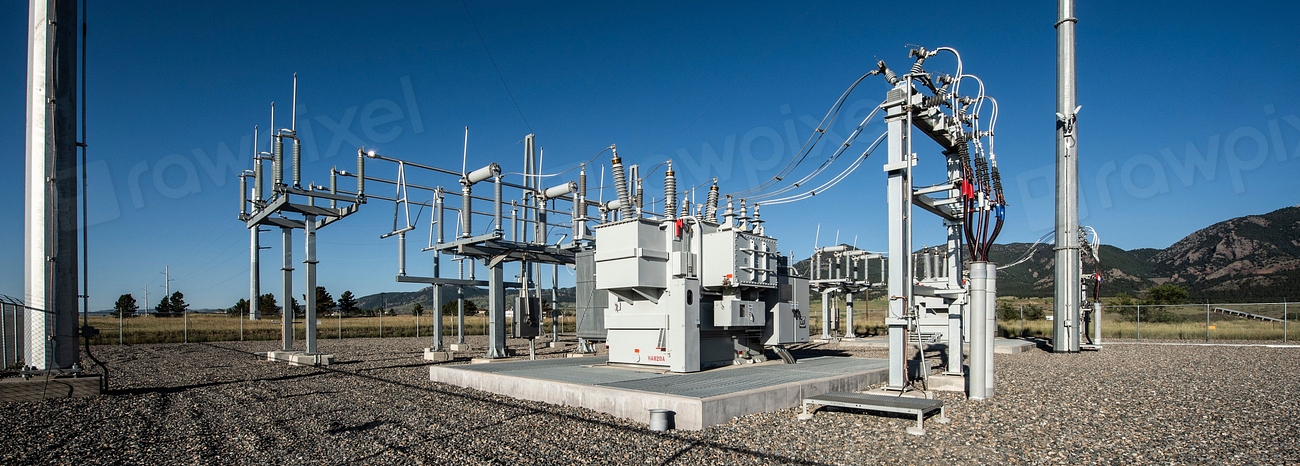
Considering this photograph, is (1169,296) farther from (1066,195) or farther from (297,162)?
(297,162)

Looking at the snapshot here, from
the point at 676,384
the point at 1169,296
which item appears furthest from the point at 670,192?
the point at 1169,296

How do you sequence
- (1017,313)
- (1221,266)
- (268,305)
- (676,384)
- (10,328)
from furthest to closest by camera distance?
1. (1221,266)
2. (268,305)
3. (1017,313)
4. (10,328)
5. (676,384)

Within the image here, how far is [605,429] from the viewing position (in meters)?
8.67

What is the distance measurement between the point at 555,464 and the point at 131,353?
987 inches

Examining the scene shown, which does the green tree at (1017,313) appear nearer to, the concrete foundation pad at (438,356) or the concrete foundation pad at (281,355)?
the concrete foundation pad at (438,356)

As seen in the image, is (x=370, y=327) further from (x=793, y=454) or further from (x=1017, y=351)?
(x=793, y=454)

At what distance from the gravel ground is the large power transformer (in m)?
3.11

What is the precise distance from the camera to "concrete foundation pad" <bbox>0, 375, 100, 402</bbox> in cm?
1112

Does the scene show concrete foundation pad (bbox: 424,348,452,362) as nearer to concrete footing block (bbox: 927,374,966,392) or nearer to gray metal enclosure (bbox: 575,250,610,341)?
gray metal enclosure (bbox: 575,250,610,341)

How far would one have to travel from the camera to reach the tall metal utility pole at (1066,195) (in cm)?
2148

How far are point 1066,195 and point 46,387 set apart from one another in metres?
25.5

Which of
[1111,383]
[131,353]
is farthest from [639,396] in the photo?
[131,353]

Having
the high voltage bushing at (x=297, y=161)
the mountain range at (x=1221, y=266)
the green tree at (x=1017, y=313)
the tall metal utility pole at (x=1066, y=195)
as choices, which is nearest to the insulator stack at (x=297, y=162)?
the high voltage bushing at (x=297, y=161)

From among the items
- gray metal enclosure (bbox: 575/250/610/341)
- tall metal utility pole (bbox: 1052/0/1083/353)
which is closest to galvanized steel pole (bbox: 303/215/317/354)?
gray metal enclosure (bbox: 575/250/610/341)
